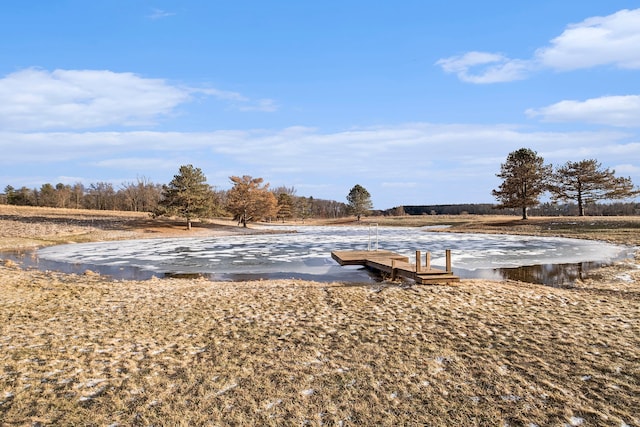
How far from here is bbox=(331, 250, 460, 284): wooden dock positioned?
11.1 metres

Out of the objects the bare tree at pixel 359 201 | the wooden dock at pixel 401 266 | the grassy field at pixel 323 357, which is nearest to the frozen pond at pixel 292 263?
the wooden dock at pixel 401 266

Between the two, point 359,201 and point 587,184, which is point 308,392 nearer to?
point 587,184

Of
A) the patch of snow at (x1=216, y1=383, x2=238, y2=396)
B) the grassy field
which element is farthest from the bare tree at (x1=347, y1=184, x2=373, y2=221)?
the patch of snow at (x1=216, y1=383, x2=238, y2=396)

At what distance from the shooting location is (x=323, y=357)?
607 centimetres

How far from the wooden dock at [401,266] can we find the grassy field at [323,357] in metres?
0.59

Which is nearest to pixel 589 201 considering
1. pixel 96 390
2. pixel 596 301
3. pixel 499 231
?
pixel 499 231

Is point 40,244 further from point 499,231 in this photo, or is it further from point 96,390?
point 499,231

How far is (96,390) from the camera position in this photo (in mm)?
4988

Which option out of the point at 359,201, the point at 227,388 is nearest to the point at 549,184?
the point at 359,201

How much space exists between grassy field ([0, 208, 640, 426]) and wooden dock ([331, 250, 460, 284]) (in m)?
0.59

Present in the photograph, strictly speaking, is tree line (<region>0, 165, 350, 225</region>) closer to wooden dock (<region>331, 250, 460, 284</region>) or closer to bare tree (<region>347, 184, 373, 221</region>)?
bare tree (<region>347, 184, 373, 221</region>)

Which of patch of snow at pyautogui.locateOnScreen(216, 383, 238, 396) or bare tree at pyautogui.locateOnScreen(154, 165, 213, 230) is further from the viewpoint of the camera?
bare tree at pyautogui.locateOnScreen(154, 165, 213, 230)

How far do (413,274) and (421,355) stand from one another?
572 centimetres

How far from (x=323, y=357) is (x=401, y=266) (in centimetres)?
773
